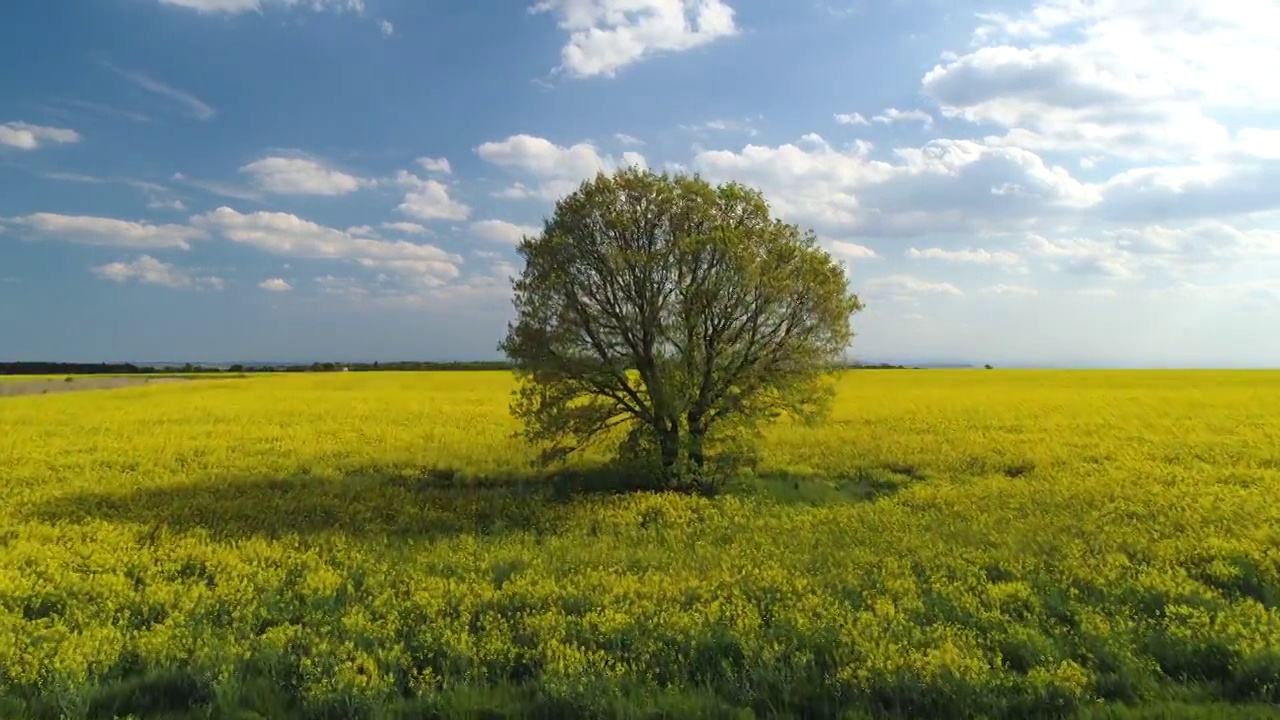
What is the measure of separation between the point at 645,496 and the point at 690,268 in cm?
537

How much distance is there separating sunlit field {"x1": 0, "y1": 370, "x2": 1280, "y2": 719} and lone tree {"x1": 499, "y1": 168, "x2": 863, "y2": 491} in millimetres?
1802

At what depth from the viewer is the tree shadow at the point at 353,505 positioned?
1352 cm

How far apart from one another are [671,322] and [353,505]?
798 centimetres

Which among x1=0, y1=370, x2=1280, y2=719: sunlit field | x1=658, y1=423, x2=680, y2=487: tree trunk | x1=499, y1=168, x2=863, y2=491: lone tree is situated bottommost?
x1=0, y1=370, x2=1280, y2=719: sunlit field

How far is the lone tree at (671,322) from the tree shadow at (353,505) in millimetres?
1541

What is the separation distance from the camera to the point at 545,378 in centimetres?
1750

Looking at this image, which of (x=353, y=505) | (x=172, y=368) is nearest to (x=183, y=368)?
(x=172, y=368)

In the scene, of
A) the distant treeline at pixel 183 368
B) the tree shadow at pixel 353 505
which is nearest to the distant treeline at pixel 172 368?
the distant treeline at pixel 183 368

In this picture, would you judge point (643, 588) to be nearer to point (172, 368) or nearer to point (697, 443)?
point (697, 443)

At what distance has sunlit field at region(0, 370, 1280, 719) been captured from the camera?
23.2 feet

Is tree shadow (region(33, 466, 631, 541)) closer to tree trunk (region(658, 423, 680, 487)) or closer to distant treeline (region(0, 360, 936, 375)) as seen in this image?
tree trunk (region(658, 423, 680, 487))

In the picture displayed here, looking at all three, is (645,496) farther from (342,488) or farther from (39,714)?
(39,714)

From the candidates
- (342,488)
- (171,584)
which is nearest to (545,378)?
(342,488)

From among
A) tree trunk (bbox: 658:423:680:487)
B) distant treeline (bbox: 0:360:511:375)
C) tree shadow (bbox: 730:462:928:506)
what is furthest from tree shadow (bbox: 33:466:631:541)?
distant treeline (bbox: 0:360:511:375)
